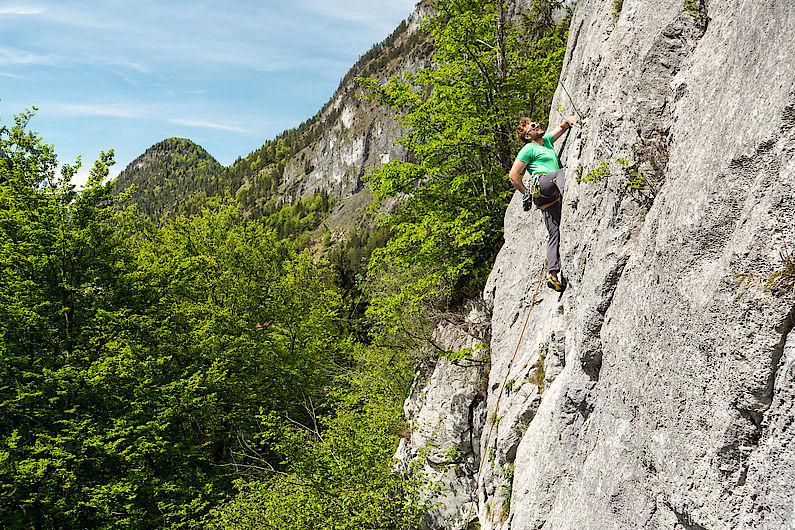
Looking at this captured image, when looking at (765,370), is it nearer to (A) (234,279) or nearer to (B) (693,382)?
(B) (693,382)

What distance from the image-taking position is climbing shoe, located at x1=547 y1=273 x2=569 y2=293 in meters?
6.56

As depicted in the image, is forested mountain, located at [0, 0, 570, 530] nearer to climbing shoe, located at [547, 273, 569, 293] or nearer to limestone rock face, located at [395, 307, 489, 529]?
limestone rock face, located at [395, 307, 489, 529]

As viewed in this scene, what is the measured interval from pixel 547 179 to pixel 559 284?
4.83 feet

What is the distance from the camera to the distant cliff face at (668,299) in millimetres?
2873

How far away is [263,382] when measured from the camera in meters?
22.2

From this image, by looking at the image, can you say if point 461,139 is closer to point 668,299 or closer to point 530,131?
point 530,131

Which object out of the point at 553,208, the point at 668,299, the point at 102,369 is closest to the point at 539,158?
the point at 553,208

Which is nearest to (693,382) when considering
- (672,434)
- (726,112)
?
(672,434)

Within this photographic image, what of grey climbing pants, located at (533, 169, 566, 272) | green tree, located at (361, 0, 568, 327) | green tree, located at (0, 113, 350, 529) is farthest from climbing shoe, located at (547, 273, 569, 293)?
green tree, located at (0, 113, 350, 529)

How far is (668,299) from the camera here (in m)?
3.78

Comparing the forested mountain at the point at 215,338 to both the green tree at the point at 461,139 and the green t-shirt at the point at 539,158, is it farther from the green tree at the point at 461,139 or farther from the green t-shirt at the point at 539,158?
the green t-shirt at the point at 539,158

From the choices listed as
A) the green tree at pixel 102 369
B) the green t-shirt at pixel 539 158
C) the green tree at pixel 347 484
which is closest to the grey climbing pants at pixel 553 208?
the green t-shirt at pixel 539 158

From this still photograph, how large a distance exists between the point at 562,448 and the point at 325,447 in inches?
391

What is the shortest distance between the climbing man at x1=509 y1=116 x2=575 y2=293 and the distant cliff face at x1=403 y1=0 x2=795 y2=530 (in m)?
0.32
